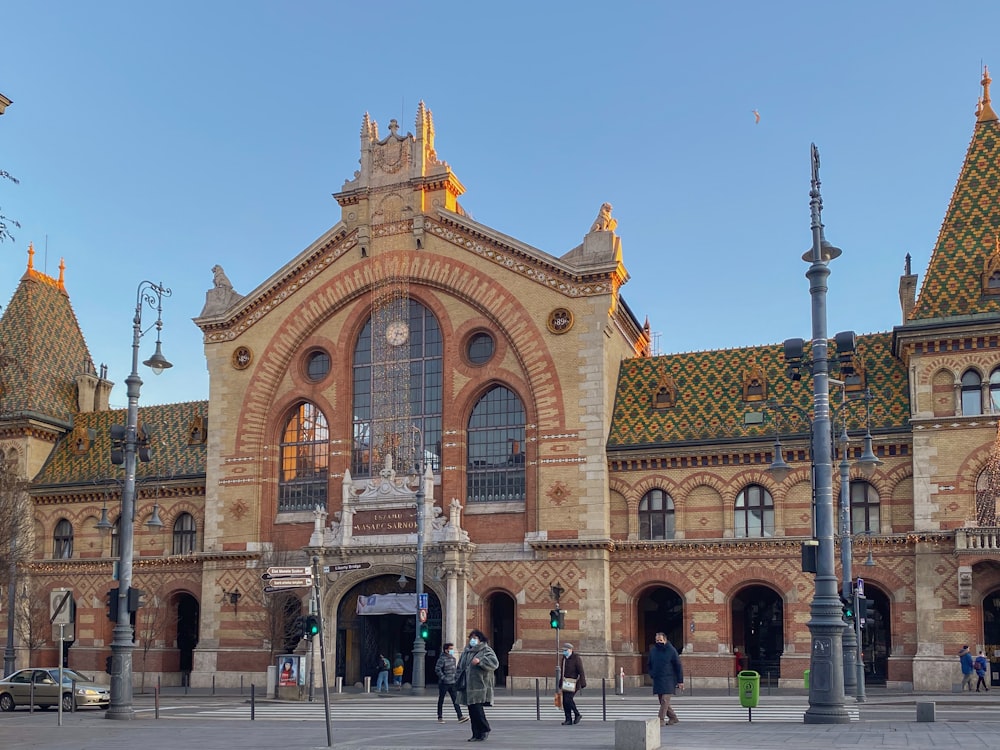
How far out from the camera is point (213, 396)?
175ft

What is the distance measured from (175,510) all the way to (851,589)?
3183cm

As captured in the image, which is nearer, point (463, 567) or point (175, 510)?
point (463, 567)

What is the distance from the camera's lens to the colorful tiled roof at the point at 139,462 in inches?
2208

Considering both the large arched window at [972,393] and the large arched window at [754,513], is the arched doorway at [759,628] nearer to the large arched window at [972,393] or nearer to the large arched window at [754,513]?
the large arched window at [754,513]

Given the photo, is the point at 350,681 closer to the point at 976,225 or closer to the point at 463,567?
the point at 463,567

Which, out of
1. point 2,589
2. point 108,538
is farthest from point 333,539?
point 2,589

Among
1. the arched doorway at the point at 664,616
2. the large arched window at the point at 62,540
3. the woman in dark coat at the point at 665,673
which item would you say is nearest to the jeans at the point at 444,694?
the woman in dark coat at the point at 665,673

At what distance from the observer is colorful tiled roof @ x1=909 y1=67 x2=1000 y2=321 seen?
42.8m

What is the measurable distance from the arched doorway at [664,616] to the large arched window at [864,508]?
315 inches

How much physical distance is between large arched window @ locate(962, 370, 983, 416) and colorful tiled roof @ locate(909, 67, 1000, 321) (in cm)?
223

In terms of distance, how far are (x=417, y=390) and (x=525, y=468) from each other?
5853 millimetres

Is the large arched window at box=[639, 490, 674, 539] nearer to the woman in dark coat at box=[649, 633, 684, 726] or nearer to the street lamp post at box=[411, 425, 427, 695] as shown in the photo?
the street lamp post at box=[411, 425, 427, 695]

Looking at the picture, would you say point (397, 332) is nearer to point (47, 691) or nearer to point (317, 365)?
point (317, 365)

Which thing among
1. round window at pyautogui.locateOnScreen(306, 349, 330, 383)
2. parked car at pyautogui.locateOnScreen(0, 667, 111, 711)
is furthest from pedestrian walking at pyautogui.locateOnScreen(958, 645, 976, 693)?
round window at pyautogui.locateOnScreen(306, 349, 330, 383)
